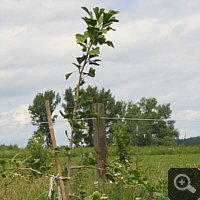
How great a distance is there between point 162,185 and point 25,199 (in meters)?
1.89

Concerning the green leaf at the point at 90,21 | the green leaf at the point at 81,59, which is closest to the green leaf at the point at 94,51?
the green leaf at the point at 81,59

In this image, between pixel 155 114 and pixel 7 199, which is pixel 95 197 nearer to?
pixel 7 199

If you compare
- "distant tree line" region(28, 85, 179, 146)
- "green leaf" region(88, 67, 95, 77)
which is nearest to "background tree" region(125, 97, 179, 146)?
"distant tree line" region(28, 85, 179, 146)

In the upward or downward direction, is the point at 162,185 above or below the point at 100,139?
below

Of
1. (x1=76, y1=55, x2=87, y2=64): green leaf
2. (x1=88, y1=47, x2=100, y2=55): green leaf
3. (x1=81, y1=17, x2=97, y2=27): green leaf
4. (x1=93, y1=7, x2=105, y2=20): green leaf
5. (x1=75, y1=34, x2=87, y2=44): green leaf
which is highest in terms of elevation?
(x1=93, y1=7, x2=105, y2=20): green leaf

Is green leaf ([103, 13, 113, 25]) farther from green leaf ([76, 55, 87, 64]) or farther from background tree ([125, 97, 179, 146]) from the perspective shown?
background tree ([125, 97, 179, 146])

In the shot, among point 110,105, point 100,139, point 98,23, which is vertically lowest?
point 100,139

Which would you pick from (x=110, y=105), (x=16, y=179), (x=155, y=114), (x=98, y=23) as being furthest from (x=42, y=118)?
(x=98, y=23)

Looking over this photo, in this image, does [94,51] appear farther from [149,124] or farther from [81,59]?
[149,124]

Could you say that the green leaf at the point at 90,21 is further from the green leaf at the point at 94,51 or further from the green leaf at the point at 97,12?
the green leaf at the point at 94,51

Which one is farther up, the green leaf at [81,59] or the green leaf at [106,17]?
the green leaf at [106,17]

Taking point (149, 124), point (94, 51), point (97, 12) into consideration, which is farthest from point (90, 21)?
point (149, 124)

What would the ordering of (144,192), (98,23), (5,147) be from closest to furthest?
1. (98,23)
2. (144,192)
3. (5,147)

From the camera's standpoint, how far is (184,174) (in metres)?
3.73
